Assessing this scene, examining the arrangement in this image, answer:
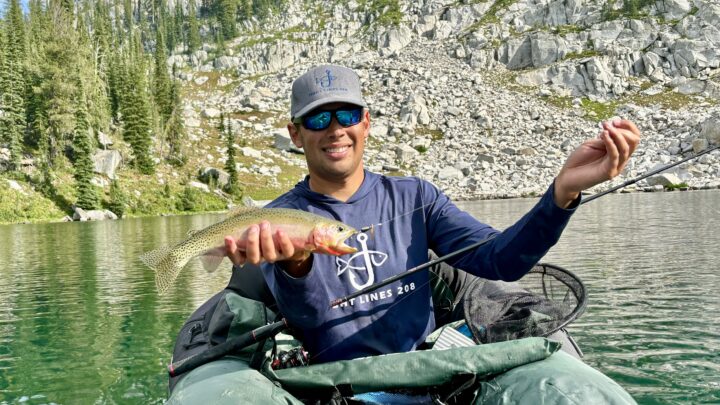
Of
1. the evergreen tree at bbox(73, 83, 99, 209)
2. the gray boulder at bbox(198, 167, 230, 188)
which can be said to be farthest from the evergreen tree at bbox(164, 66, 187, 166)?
the evergreen tree at bbox(73, 83, 99, 209)

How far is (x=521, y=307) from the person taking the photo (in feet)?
20.4

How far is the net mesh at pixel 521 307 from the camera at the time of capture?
5906mm

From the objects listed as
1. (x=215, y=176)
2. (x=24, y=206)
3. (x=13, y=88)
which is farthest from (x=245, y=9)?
(x=24, y=206)

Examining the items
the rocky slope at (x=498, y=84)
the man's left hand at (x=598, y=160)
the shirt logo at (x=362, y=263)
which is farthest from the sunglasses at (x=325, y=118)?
the rocky slope at (x=498, y=84)

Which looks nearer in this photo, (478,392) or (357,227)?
(478,392)

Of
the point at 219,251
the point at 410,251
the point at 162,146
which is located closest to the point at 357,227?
the point at 410,251

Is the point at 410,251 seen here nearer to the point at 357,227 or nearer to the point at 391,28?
the point at 357,227

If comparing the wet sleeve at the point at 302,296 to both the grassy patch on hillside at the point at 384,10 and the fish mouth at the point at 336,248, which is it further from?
the grassy patch on hillside at the point at 384,10

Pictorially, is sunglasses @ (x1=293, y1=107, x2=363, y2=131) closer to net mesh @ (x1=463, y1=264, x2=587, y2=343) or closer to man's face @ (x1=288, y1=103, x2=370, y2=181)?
man's face @ (x1=288, y1=103, x2=370, y2=181)

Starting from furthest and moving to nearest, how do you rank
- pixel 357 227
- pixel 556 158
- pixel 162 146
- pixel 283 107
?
pixel 283 107, pixel 556 158, pixel 162 146, pixel 357 227

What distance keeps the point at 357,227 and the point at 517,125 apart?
390ft

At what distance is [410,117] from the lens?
122 metres

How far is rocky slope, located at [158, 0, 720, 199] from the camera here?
3925 inches

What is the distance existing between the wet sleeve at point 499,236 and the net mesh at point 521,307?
130cm
